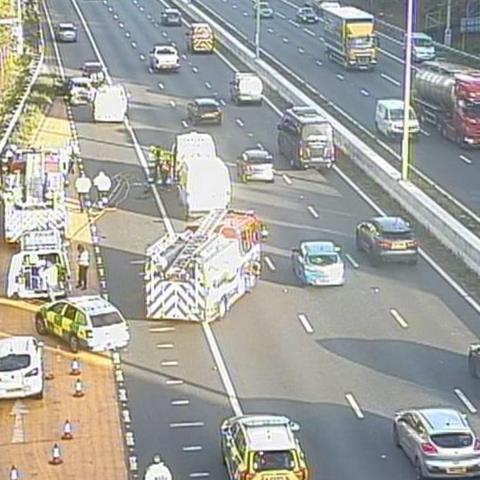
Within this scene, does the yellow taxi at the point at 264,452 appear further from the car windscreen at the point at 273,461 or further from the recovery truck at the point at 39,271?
the recovery truck at the point at 39,271

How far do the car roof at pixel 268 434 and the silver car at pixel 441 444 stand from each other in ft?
9.98

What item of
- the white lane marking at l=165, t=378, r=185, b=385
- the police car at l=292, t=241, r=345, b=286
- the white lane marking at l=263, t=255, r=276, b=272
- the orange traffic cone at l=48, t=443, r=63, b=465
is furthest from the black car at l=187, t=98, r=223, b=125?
the orange traffic cone at l=48, t=443, r=63, b=465

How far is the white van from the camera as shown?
134 feet

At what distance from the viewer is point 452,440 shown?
1416 inches

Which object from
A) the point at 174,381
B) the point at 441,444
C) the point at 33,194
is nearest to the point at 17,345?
the point at 174,381

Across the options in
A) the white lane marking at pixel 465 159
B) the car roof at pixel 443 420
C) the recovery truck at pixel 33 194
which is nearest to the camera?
the car roof at pixel 443 420

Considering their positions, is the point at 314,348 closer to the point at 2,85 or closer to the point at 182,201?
the point at 182,201

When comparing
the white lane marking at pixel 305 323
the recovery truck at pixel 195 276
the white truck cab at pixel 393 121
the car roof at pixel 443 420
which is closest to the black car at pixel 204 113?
the white truck cab at pixel 393 121

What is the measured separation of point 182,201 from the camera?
62.4 metres

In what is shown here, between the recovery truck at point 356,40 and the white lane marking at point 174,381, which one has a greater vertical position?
the white lane marking at point 174,381

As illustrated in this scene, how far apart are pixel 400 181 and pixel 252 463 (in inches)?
1222

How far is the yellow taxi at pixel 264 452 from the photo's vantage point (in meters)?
34.2

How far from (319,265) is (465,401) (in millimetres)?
11132

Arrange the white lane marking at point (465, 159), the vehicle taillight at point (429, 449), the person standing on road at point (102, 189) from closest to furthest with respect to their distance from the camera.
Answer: the vehicle taillight at point (429, 449)
the person standing on road at point (102, 189)
the white lane marking at point (465, 159)
